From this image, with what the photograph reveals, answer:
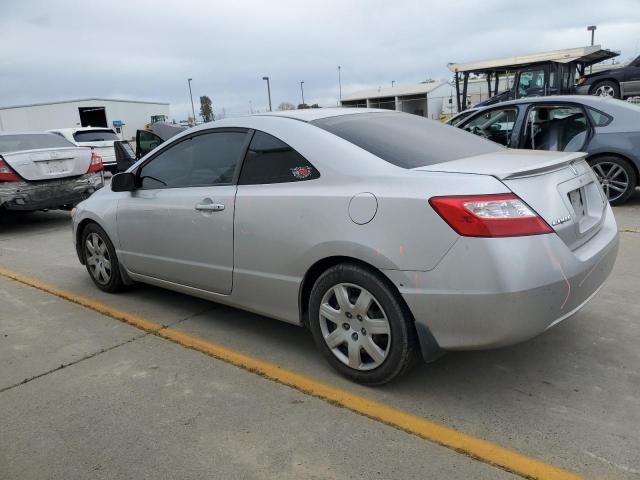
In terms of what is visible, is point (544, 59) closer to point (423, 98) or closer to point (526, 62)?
point (526, 62)

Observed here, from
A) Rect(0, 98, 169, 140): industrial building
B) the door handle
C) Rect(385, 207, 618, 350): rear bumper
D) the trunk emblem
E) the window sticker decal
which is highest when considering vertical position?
Rect(0, 98, 169, 140): industrial building

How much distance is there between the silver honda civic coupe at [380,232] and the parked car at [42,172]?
4977mm

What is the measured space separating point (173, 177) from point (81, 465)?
222 centimetres

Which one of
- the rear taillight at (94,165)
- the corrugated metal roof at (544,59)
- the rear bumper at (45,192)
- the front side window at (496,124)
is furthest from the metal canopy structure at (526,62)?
the rear bumper at (45,192)

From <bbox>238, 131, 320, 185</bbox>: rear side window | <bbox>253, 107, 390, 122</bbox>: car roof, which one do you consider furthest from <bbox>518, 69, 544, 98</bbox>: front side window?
<bbox>238, 131, 320, 185</bbox>: rear side window

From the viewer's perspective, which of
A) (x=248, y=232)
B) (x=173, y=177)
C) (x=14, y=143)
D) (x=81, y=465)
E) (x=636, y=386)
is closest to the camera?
(x=81, y=465)

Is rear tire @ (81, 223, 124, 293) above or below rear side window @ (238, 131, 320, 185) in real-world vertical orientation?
below

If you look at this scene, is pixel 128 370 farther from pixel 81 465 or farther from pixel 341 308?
pixel 341 308

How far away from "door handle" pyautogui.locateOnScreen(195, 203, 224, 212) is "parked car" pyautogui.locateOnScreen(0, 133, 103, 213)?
5.57m

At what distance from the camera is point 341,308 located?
2.98m

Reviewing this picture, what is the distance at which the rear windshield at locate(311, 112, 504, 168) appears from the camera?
9.99ft

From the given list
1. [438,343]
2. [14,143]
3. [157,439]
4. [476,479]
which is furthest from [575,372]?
[14,143]

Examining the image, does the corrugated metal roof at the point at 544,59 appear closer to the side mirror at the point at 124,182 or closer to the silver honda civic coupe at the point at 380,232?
the silver honda civic coupe at the point at 380,232

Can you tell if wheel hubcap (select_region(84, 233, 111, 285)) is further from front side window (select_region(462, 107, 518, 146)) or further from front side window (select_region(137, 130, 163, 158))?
front side window (select_region(137, 130, 163, 158))
